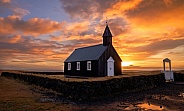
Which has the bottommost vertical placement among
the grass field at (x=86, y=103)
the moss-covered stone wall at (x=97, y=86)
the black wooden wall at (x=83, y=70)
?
the grass field at (x=86, y=103)

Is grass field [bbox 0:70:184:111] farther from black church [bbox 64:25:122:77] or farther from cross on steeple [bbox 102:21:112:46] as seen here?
cross on steeple [bbox 102:21:112:46]

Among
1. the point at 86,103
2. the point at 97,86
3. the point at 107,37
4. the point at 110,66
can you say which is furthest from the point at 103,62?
the point at 86,103

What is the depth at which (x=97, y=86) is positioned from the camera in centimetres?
1675

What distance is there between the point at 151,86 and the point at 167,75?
1029cm

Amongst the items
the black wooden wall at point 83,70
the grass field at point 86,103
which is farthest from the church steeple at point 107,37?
the grass field at point 86,103

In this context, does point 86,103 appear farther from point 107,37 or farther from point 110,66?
point 107,37

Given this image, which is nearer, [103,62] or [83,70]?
[103,62]

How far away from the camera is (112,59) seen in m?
32.6

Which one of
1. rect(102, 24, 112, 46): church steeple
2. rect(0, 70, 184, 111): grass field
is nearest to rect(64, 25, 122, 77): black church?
rect(102, 24, 112, 46): church steeple

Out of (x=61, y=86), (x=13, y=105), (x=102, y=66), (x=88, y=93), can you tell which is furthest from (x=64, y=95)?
(x=102, y=66)

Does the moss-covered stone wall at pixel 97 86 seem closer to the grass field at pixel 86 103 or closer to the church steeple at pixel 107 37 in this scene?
the grass field at pixel 86 103

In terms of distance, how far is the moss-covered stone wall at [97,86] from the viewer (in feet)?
52.6

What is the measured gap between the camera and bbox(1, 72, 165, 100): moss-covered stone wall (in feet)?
52.6

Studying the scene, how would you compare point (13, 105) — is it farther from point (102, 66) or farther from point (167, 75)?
point (167, 75)
